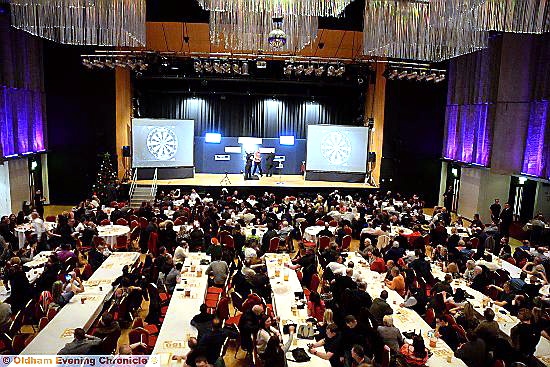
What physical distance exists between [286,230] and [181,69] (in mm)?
12561

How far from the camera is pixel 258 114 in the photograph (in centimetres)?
2691

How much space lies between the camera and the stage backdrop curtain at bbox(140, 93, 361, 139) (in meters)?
26.5

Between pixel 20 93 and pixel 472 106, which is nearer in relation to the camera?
pixel 20 93

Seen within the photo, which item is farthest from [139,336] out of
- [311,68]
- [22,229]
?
[311,68]

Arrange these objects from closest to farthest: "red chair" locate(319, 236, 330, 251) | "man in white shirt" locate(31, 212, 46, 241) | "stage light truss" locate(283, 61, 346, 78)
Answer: "man in white shirt" locate(31, 212, 46, 241)
"red chair" locate(319, 236, 330, 251)
"stage light truss" locate(283, 61, 346, 78)

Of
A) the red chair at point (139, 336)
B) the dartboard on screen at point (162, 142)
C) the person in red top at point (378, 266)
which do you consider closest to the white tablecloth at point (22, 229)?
the red chair at point (139, 336)

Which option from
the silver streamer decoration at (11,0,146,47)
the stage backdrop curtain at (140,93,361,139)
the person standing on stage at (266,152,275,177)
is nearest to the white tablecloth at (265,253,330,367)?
the silver streamer decoration at (11,0,146,47)

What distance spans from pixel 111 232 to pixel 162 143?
35.0 feet

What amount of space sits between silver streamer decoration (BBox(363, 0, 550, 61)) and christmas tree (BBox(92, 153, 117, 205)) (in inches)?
481

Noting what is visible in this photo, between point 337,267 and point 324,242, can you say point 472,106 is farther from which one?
point 337,267

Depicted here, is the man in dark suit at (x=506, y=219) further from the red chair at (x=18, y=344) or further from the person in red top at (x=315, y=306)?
the red chair at (x=18, y=344)

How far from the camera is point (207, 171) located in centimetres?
2689

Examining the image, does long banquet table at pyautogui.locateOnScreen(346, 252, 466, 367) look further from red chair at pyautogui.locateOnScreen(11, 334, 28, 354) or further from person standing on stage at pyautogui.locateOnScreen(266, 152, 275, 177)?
person standing on stage at pyautogui.locateOnScreen(266, 152, 275, 177)

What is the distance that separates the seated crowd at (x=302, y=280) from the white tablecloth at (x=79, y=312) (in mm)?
216
